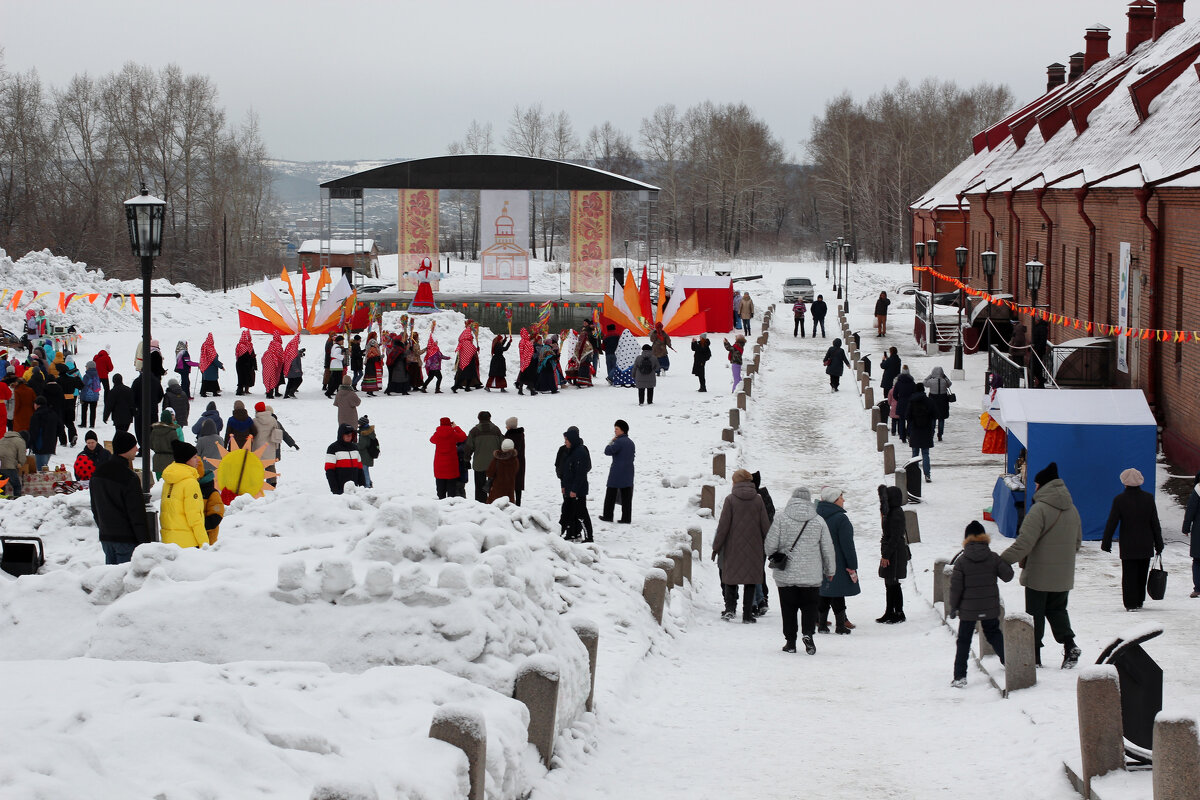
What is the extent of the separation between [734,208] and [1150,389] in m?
70.9

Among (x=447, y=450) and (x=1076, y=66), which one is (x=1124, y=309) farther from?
(x=1076, y=66)

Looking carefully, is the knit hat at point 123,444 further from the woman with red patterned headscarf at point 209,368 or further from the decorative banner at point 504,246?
the decorative banner at point 504,246

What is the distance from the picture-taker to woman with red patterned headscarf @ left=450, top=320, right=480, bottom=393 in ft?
92.4

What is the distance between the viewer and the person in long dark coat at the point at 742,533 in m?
11.7

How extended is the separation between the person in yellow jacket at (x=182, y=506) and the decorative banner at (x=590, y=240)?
105ft

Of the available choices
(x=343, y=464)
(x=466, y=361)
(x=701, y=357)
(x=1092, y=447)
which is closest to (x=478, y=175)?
(x=466, y=361)

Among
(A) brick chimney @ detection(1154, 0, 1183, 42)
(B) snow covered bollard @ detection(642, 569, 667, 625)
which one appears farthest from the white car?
(B) snow covered bollard @ detection(642, 569, 667, 625)

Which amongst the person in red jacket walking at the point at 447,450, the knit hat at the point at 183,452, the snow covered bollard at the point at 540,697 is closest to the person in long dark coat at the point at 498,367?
the person in red jacket walking at the point at 447,450

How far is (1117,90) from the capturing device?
101 feet

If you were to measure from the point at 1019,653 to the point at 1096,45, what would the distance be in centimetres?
4489

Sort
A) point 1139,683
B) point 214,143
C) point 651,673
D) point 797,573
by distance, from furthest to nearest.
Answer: point 214,143 → point 797,573 → point 651,673 → point 1139,683

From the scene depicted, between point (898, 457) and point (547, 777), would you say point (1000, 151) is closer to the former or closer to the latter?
point (898, 457)

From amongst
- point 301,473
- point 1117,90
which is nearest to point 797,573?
point 301,473

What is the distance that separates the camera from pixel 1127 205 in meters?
22.5
